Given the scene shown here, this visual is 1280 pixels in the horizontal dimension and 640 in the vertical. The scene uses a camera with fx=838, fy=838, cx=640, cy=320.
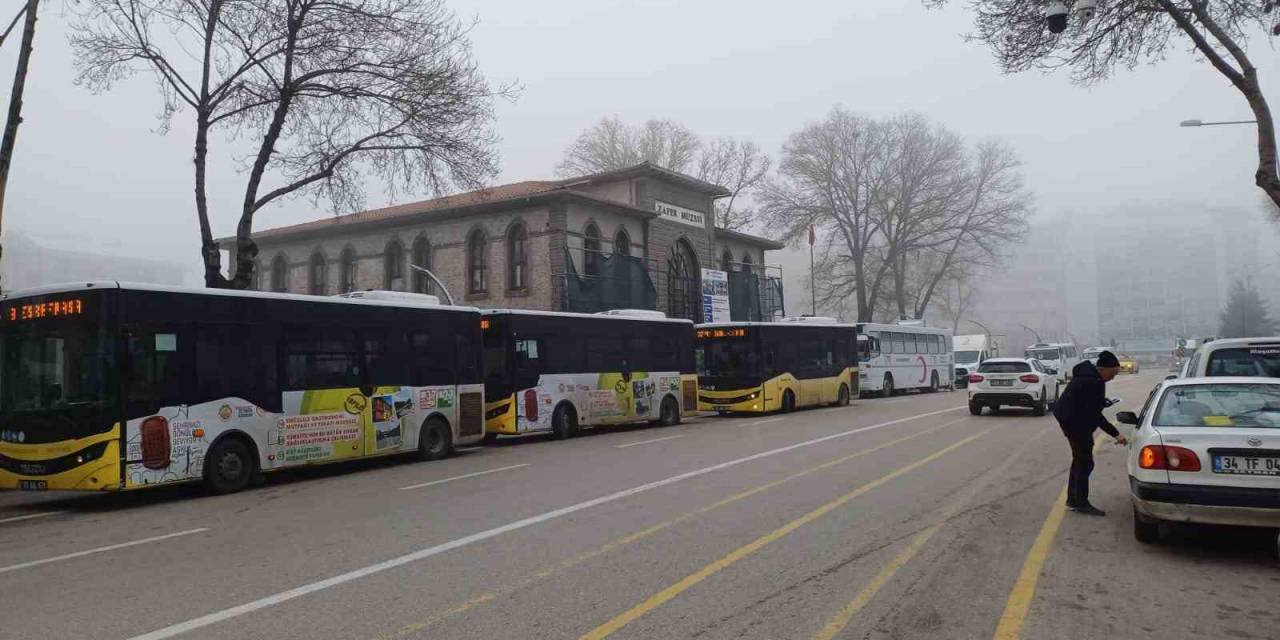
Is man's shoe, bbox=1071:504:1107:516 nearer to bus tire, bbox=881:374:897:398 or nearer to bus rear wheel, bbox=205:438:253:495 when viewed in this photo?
bus rear wheel, bbox=205:438:253:495

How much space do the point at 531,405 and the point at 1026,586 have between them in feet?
47.3

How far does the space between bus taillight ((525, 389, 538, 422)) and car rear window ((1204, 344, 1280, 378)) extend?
13000mm

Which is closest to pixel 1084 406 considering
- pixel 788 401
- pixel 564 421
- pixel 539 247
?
pixel 564 421

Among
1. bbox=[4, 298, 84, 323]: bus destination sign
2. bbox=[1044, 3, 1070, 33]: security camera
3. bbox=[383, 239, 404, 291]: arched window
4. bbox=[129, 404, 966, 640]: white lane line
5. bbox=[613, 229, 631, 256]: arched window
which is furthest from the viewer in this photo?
bbox=[383, 239, 404, 291]: arched window

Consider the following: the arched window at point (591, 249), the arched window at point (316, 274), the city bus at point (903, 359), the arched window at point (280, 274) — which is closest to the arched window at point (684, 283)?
the arched window at point (591, 249)

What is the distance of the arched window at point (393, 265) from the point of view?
3825 cm

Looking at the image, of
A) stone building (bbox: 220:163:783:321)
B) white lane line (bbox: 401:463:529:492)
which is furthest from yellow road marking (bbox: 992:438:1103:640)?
stone building (bbox: 220:163:783:321)

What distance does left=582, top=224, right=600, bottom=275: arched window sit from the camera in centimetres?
3453

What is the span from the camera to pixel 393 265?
3853 centimetres

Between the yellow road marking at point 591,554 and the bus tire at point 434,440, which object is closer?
the yellow road marking at point 591,554

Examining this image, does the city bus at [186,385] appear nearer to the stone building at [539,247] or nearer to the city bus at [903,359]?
the stone building at [539,247]

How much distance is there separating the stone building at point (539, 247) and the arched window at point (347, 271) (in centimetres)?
5

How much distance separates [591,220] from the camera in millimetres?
34844

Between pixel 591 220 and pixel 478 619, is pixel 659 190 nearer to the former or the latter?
pixel 591 220
